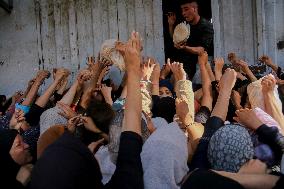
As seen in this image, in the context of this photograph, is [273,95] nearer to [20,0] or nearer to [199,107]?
[199,107]

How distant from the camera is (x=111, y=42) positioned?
5316 millimetres

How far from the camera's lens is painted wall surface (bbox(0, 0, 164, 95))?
5777 millimetres

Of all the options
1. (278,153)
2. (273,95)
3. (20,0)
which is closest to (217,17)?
(273,95)

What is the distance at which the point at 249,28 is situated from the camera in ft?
17.4

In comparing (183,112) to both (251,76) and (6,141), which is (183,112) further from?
(251,76)

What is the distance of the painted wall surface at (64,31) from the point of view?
5.78m

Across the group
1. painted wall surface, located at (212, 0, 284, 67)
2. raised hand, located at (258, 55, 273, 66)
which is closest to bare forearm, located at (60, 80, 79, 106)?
painted wall surface, located at (212, 0, 284, 67)

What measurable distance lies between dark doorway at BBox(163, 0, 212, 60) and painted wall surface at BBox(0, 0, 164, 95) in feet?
0.67

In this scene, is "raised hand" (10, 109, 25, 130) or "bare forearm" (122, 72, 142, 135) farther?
"raised hand" (10, 109, 25, 130)

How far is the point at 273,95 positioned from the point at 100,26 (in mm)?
3205

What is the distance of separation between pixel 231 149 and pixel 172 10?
3.89 metres

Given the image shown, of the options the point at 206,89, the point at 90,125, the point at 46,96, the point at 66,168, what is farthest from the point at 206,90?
the point at 66,168

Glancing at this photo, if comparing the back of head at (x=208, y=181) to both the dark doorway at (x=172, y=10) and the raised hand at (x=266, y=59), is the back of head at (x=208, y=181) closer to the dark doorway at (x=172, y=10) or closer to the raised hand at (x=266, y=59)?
the raised hand at (x=266, y=59)

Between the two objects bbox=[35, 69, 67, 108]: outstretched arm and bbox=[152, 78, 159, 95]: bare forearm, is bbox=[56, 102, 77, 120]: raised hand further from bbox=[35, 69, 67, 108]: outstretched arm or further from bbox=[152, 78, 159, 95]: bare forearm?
bbox=[152, 78, 159, 95]: bare forearm
